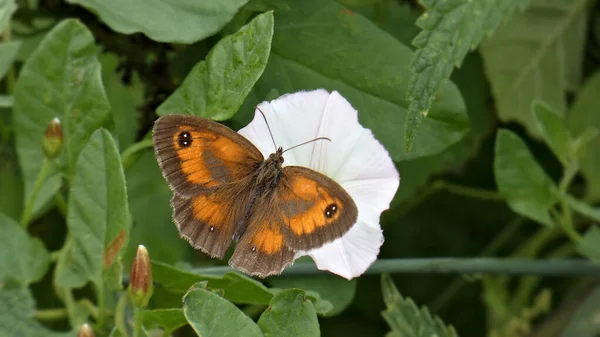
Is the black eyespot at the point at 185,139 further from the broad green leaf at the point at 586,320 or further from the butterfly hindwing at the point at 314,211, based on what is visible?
the broad green leaf at the point at 586,320

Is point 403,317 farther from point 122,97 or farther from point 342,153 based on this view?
point 122,97

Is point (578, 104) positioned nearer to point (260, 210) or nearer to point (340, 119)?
point (340, 119)

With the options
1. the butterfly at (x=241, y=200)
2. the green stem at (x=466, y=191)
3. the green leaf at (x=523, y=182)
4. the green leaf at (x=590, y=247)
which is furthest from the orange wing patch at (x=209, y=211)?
the green stem at (x=466, y=191)

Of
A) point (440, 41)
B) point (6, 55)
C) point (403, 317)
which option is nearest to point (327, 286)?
point (403, 317)

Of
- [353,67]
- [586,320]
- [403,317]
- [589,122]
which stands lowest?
[586,320]

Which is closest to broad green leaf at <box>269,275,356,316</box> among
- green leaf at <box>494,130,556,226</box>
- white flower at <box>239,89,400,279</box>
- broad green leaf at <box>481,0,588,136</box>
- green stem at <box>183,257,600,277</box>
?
green stem at <box>183,257,600,277</box>

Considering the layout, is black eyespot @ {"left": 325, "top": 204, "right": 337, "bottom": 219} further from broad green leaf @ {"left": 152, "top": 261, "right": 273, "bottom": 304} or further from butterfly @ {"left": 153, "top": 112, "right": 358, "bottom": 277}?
broad green leaf @ {"left": 152, "top": 261, "right": 273, "bottom": 304}

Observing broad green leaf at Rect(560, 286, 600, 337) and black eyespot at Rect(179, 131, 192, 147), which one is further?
broad green leaf at Rect(560, 286, 600, 337)
